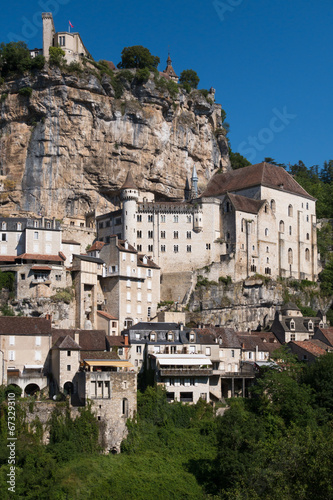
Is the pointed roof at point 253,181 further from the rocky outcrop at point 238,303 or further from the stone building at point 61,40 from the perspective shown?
the stone building at point 61,40

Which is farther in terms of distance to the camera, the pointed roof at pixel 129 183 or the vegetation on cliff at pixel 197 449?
the pointed roof at pixel 129 183

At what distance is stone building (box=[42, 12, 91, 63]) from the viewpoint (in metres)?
96.9

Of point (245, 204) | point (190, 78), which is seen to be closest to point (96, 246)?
point (245, 204)

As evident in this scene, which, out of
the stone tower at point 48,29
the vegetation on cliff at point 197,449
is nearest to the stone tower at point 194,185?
the stone tower at point 48,29

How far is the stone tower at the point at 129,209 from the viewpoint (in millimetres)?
88812

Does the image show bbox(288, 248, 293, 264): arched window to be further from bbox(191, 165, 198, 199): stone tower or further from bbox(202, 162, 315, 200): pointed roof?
bbox(191, 165, 198, 199): stone tower

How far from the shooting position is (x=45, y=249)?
80.7m

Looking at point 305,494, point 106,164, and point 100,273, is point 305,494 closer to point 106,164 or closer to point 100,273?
point 100,273

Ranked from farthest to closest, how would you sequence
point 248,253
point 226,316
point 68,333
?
point 248,253 → point 226,316 → point 68,333

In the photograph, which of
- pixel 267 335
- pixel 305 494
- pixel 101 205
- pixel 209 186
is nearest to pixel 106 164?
pixel 101 205

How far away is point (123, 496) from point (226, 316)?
3643 centimetres

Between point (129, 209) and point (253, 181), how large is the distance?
63.4 feet

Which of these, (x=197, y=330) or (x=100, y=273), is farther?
(x=100, y=273)

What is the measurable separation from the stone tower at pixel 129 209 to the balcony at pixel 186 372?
28.7 metres
